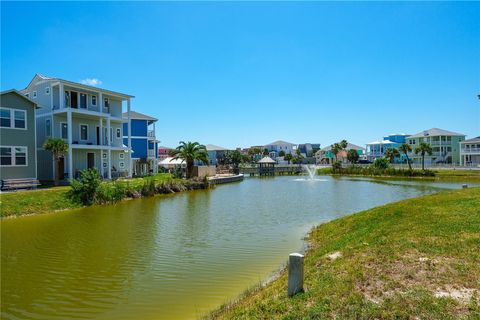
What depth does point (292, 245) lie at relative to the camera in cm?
1373

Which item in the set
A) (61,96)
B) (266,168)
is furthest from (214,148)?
(61,96)

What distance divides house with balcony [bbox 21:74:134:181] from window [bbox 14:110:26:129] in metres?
3.31

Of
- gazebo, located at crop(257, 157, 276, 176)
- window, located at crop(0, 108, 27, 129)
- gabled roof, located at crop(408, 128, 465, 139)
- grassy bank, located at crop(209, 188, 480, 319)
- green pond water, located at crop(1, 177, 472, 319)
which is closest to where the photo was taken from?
grassy bank, located at crop(209, 188, 480, 319)

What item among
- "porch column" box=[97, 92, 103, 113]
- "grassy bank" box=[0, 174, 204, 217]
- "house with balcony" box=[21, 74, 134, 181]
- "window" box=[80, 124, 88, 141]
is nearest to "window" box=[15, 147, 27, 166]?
"house with balcony" box=[21, 74, 134, 181]

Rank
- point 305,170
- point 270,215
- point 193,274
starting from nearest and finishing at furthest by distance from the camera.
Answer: point 193,274, point 270,215, point 305,170

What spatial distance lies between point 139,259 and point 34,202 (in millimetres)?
14903

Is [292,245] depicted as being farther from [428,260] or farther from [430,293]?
[430,293]

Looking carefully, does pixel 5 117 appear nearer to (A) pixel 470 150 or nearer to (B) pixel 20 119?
(B) pixel 20 119

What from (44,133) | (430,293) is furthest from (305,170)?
(430,293)

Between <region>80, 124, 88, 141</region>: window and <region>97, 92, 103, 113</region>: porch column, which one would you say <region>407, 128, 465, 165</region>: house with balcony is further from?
<region>80, 124, 88, 141</region>: window

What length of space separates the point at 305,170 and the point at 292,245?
232 ft

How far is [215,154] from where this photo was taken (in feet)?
328

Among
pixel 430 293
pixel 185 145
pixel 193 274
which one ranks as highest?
pixel 185 145

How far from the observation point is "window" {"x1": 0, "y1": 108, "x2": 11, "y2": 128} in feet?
88.4
